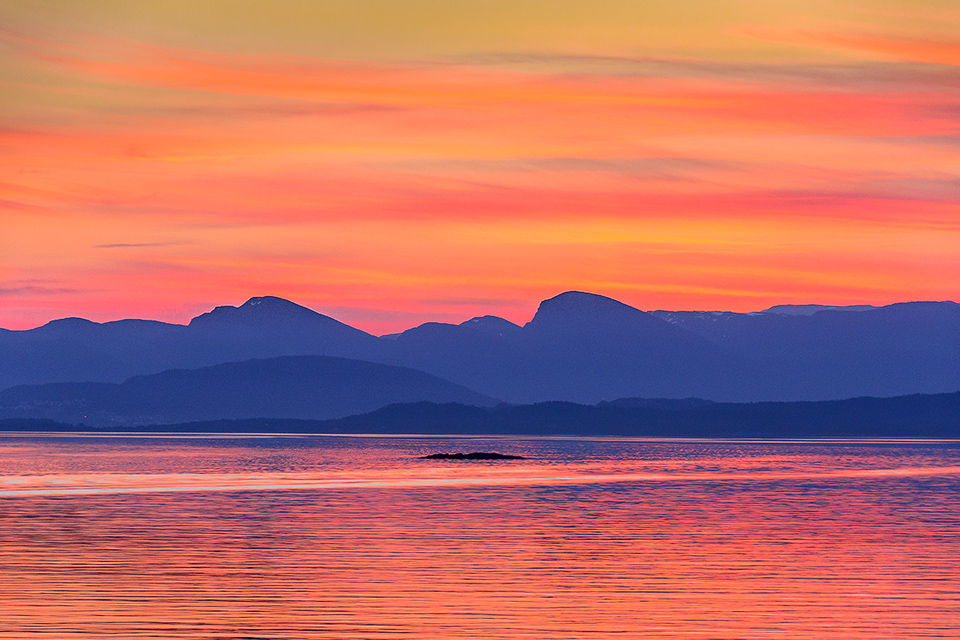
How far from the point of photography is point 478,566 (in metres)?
44.7

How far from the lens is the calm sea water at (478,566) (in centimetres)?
3319

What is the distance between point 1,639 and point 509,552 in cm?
2282

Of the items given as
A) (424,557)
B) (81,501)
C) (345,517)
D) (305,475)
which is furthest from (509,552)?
(305,475)

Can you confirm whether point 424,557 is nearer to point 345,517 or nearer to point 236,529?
point 236,529

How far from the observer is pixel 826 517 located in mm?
68812

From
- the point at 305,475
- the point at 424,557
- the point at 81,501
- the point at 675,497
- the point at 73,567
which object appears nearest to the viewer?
the point at 73,567

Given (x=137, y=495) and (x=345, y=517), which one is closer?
(x=345, y=517)

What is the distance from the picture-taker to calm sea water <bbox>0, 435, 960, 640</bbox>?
3319 centimetres

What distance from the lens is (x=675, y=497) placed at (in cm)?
8825

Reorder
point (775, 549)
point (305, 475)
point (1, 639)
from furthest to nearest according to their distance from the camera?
1. point (305, 475)
2. point (775, 549)
3. point (1, 639)

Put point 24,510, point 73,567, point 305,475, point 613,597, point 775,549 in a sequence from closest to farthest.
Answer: point 613,597
point 73,567
point 775,549
point 24,510
point 305,475

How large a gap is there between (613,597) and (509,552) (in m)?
12.0

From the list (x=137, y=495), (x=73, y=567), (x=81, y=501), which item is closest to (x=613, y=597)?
(x=73, y=567)

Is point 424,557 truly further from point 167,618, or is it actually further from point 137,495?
point 137,495
